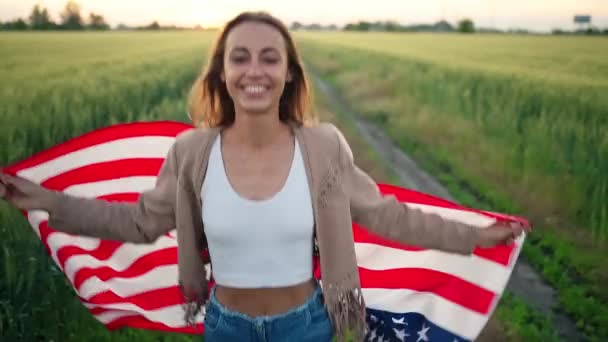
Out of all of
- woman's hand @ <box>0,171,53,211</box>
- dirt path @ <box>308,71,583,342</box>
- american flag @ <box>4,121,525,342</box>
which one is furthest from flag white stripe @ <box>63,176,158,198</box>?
dirt path @ <box>308,71,583,342</box>

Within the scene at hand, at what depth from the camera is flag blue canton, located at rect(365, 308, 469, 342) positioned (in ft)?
8.85

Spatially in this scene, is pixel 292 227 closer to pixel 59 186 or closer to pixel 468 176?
pixel 59 186

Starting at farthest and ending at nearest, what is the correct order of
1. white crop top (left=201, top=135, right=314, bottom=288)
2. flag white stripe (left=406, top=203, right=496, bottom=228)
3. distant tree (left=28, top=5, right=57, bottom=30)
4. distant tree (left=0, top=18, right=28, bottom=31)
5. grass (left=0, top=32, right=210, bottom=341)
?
distant tree (left=28, top=5, right=57, bottom=30) < distant tree (left=0, top=18, right=28, bottom=31) < grass (left=0, top=32, right=210, bottom=341) < flag white stripe (left=406, top=203, right=496, bottom=228) < white crop top (left=201, top=135, right=314, bottom=288)

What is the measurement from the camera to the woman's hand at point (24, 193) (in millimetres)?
2027

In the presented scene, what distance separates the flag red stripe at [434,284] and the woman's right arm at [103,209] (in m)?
1.15

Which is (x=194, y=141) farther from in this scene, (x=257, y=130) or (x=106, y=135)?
(x=106, y=135)

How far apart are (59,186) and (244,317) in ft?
4.68

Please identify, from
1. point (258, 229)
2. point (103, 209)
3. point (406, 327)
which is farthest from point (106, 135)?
point (406, 327)

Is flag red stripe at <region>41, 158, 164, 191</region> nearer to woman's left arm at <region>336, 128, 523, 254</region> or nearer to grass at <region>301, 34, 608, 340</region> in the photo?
woman's left arm at <region>336, 128, 523, 254</region>

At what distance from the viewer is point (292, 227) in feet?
6.02

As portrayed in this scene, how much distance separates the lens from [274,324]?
6.24 feet

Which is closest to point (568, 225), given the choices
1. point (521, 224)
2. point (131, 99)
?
point (521, 224)

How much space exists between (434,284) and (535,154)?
13.2 feet

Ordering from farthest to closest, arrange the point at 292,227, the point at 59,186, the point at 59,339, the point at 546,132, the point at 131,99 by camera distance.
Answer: the point at 131,99 < the point at 546,132 < the point at 59,339 < the point at 59,186 < the point at 292,227
